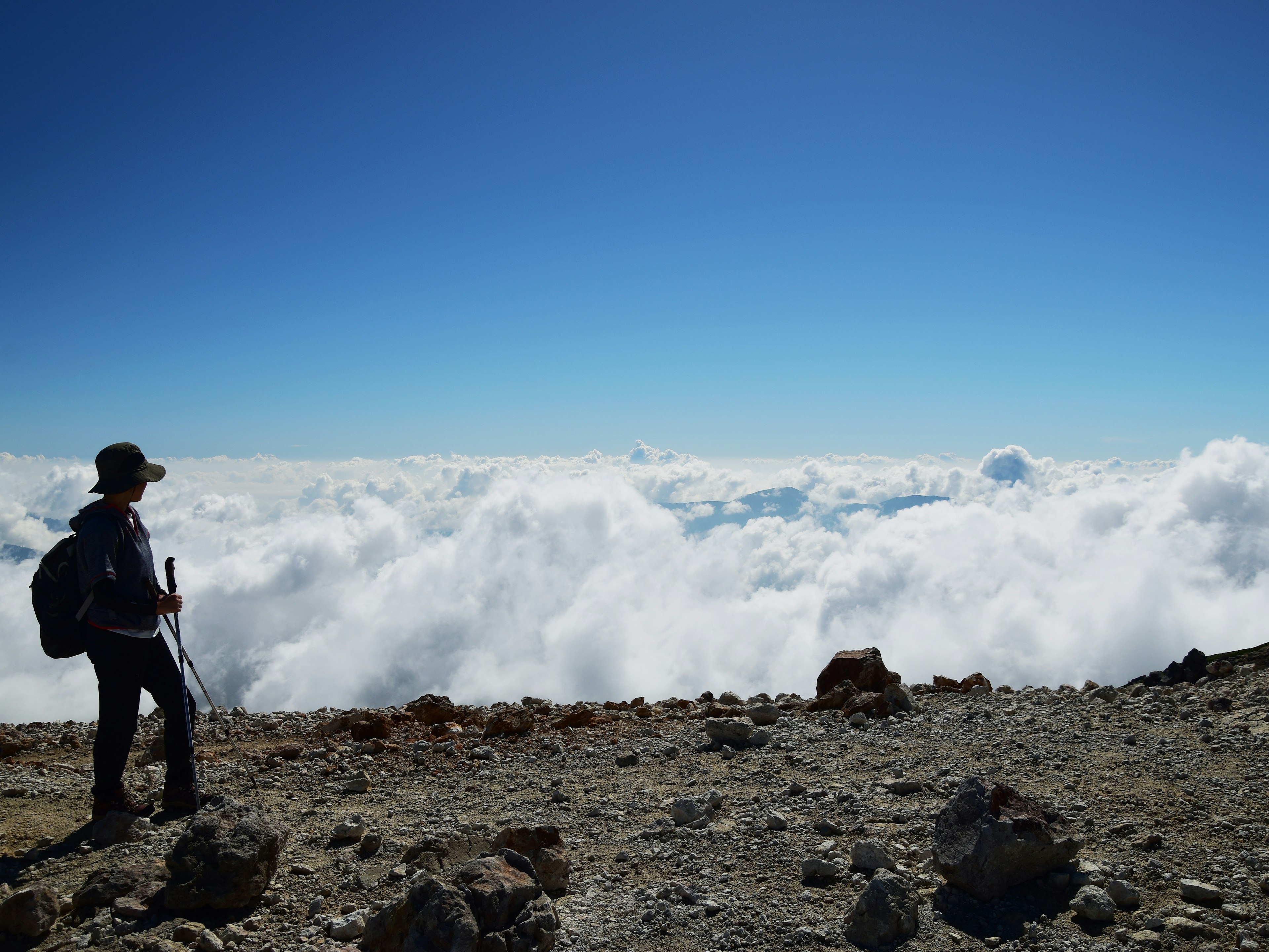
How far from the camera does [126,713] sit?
23.2 feet

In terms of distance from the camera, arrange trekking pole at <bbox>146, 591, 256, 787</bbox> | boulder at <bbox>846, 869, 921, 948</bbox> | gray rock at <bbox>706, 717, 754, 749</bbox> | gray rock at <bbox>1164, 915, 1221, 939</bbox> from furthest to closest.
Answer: gray rock at <bbox>706, 717, 754, 749</bbox>
trekking pole at <bbox>146, 591, 256, 787</bbox>
boulder at <bbox>846, 869, 921, 948</bbox>
gray rock at <bbox>1164, 915, 1221, 939</bbox>

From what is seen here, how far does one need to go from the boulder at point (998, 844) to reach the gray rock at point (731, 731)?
13.0 ft

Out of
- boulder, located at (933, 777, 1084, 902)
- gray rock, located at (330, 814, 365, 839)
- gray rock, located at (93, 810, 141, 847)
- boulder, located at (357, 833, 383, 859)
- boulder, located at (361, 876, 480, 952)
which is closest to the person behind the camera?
boulder, located at (361, 876, 480, 952)

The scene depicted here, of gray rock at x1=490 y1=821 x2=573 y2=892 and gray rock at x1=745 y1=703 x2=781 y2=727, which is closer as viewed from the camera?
gray rock at x1=490 y1=821 x2=573 y2=892

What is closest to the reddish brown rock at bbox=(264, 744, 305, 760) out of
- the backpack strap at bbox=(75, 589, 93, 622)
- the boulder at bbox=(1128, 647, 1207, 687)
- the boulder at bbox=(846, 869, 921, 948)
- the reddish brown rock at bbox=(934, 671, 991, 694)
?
the backpack strap at bbox=(75, 589, 93, 622)

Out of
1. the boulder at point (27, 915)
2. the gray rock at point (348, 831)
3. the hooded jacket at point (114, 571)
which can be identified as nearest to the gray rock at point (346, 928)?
the gray rock at point (348, 831)

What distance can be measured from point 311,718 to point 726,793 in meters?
8.46

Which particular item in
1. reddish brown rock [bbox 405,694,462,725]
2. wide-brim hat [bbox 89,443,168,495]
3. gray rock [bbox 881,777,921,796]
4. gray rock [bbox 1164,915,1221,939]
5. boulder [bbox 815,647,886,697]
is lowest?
gray rock [bbox 1164,915,1221,939]

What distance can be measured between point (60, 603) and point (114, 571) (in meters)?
0.56

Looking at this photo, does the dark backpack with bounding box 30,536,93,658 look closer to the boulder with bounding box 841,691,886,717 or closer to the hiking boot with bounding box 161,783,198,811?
the hiking boot with bounding box 161,783,198,811

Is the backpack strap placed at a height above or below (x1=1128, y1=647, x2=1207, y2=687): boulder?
above

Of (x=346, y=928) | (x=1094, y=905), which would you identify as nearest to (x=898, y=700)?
(x=1094, y=905)

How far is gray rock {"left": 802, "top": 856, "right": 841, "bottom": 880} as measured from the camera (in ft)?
18.0

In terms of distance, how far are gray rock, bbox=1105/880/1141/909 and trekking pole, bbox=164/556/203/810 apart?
792cm
